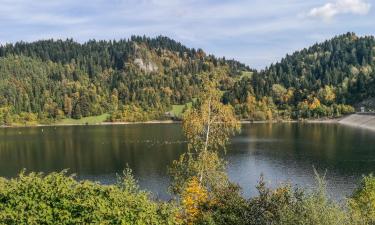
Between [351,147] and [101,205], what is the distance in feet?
412

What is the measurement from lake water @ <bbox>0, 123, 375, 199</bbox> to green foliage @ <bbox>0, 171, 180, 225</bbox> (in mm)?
46707

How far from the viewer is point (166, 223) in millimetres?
26328

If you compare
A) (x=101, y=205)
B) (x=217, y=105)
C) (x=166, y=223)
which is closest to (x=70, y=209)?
(x=101, y=205)

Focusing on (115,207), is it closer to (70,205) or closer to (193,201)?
(70,205)

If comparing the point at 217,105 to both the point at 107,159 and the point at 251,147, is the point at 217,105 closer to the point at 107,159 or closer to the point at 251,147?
the point at 107,159

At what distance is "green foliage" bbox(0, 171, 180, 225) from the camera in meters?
23.5

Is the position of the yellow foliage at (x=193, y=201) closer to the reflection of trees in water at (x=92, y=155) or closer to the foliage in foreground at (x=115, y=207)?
the foliage in foreground at (x=115, y=207)

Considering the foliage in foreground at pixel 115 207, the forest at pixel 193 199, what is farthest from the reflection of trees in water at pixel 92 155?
the foliage in foreground at pixel 115 207

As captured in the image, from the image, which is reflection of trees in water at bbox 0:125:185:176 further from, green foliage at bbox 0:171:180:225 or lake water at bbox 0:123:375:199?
green foliage at bbox 0:171:180:225

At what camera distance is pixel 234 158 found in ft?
398

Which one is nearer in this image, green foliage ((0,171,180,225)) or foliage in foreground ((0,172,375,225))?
green foliage ((0,171,180,225))

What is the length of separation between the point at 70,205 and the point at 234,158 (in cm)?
9910

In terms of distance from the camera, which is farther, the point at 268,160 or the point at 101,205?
the point at 268,160

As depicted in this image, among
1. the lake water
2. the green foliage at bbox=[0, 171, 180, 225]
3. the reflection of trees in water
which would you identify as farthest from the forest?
the reflection of trees in water
